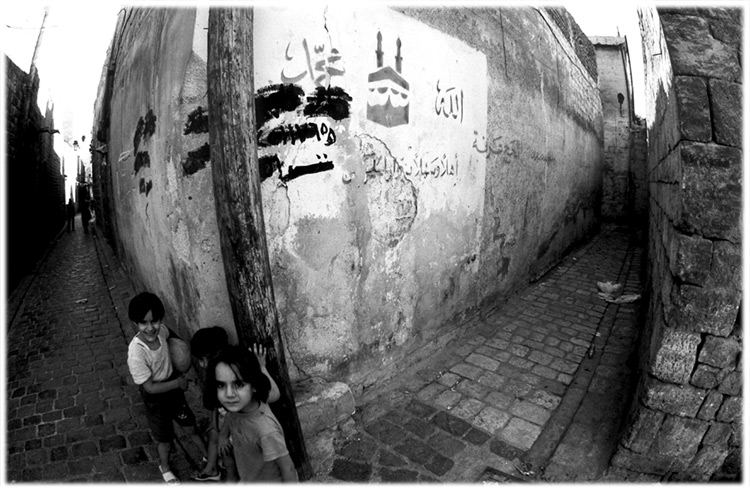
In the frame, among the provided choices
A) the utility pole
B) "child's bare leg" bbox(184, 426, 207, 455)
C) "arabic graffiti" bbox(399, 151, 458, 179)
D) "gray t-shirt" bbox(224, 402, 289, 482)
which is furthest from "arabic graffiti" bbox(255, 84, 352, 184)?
the utility pole

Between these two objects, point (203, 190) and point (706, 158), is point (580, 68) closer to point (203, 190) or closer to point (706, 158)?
point (706, 158)

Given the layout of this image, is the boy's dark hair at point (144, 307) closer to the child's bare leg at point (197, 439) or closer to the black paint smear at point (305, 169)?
the child's bare leg at point (197, 439)

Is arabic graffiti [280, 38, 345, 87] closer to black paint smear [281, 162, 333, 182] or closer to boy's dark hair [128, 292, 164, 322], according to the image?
black paint smear [281, 162, 333, 182]

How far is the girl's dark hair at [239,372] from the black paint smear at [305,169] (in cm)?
129

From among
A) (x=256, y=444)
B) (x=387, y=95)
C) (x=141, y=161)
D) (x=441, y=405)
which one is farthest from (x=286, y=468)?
(x=141, y=161)

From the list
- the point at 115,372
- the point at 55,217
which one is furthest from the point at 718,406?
the point at 55,217

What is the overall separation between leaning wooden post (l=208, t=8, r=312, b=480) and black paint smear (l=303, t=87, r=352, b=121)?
0.54 metres

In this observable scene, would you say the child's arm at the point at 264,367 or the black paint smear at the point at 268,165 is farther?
the black paint smear at the point at 268,165

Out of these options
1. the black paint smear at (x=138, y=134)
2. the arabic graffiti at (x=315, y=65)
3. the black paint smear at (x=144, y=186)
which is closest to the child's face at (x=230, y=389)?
the arabic graffiti at (x=315, y=65)

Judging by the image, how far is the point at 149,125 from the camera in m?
3.47

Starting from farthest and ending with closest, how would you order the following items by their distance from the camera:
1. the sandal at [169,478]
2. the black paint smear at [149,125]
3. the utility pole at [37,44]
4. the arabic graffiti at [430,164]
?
the utility pole at [37,44], the arabic graffiti at [430,164], the black paint smear at [149,125], the sandal at [169,478]

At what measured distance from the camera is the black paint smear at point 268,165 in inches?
108

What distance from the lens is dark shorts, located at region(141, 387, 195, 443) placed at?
2531 millimetres

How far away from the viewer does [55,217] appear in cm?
1403
